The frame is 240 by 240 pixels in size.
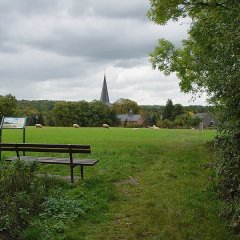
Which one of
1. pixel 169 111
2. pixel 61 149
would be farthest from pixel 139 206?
pixel 169 111

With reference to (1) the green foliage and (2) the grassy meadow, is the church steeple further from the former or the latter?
(2) the grassy meadow

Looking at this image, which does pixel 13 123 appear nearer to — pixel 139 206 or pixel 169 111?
pixel 139 206

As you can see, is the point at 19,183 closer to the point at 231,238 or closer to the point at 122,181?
the point at 122,181

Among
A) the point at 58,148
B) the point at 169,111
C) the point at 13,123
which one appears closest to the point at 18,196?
the point at 58,148

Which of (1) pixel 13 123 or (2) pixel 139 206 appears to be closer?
(2) pixel 139 206

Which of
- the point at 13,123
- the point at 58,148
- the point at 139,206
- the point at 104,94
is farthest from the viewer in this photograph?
the point at 104,94

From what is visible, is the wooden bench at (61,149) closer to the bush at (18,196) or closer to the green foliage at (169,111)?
the bush at (18,196)

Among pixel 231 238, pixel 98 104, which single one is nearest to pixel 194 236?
pixel 231 238

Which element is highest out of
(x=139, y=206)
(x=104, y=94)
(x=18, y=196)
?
(x=104, y=94)

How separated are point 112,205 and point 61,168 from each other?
5514 mm

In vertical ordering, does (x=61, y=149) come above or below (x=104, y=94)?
below

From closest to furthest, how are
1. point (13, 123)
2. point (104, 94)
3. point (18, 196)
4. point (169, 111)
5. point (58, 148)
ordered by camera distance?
point (18, 196) → point (58, 148) → point (13, 123) → point (169, 111) → point (104, 94)

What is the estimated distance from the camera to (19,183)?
30.0 feet

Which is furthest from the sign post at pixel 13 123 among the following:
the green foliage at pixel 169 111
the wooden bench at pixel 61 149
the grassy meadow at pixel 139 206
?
the green foliage at pixel 169 111
